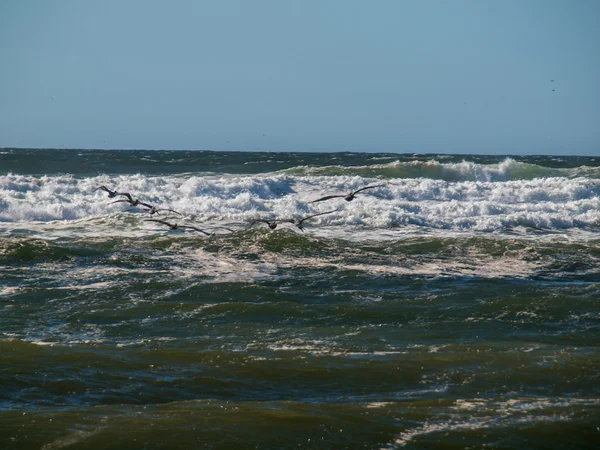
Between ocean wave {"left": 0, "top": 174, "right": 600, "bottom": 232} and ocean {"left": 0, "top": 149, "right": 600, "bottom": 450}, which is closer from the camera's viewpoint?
ocean {"left": 0, "top": 149, "right": 600, "bottom": 450}

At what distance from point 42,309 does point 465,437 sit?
6551 mm

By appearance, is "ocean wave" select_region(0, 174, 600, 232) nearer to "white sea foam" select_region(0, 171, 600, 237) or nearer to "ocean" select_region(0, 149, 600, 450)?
"white sea foam" select_region(0, 171, 600, 237)

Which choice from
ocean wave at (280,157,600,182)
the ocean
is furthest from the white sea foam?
ocean wave at (280,157,600,182)

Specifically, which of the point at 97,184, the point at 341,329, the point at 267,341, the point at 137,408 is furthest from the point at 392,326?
the point at 97,184

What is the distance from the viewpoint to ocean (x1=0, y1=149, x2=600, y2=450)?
22.5 ft

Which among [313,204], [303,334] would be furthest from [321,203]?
[303,334]

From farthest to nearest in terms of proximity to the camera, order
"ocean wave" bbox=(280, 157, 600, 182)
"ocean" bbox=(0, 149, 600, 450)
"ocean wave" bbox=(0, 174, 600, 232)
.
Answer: "ocean wave" bbox=(280, 157, 600, 182) → "ocean wave" bbox=(0, 174, 600, 232) → "ocean" bbox=(0, 149, 600, 450)

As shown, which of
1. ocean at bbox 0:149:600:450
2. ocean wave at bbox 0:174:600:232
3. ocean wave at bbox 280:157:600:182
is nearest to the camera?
ocean at bbox 0:149:600:450

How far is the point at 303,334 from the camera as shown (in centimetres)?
996

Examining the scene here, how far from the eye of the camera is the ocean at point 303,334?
22.5 feet

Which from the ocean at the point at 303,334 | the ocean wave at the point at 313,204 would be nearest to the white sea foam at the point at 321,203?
the ocean wave at the point at 313,204

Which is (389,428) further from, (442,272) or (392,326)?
(442,272)

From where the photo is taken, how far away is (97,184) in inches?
1101

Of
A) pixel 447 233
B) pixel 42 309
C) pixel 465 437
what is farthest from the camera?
pixel 447 233
